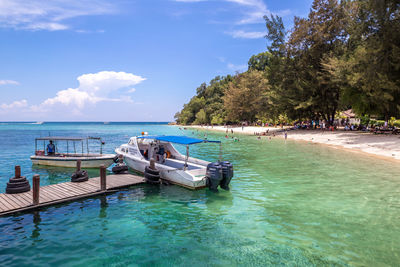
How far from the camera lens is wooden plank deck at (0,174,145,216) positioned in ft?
35.9

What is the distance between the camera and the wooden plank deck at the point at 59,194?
10.9 meters

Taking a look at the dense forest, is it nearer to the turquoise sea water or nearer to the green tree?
the green tree

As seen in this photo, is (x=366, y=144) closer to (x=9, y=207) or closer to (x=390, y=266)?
(x=390, y=266)

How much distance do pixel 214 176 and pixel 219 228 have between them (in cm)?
432

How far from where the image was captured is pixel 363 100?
3953cm

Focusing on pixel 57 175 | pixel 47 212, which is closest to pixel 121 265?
pixel 47 212

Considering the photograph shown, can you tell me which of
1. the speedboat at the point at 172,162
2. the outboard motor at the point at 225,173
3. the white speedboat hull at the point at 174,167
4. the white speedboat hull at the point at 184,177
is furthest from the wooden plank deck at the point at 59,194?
the outboard motor at the point at 225,173

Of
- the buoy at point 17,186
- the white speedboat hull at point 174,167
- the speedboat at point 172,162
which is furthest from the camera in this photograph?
the white speedboat hull at point 174,167

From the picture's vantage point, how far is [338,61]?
42594 mm

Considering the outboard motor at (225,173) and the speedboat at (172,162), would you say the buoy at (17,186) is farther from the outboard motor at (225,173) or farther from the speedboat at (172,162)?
the outboard motor at (225,173)

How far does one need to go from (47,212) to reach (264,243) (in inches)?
368

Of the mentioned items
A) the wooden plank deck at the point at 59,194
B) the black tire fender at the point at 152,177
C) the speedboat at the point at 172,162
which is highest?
the speedboat at the point at 172,162

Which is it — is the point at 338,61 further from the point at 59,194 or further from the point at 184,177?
the point at 59,194

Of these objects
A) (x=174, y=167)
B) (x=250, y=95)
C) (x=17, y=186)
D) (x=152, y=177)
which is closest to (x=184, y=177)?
(x=152, y=177)
